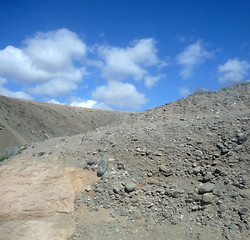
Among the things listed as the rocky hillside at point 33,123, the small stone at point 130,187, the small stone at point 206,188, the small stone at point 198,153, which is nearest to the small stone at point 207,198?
the small stone at point 206,188

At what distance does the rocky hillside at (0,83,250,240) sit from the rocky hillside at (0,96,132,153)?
48.0 ft

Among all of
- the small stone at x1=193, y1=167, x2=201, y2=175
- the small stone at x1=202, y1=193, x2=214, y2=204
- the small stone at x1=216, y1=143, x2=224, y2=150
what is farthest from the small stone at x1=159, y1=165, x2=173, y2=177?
the small stone at x1=216, y1=143, x2=224, y2=150

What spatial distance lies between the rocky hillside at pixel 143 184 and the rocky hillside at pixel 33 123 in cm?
1464

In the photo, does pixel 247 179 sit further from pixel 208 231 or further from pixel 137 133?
pixel 137 133

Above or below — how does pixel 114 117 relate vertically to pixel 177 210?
above

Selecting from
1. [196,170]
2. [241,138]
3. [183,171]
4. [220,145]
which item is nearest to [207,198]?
[196,170]

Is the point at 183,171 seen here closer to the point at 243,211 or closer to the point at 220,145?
the point at 220,145

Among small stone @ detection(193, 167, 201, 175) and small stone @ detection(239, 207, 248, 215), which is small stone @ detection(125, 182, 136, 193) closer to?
small stone @ detection(193, 167, 201, 175)

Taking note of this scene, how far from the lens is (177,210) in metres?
5.61

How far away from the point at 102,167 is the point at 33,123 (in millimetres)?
29088

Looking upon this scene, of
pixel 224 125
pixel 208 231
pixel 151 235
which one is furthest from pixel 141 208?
pixel 224 125

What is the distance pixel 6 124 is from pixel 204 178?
27.3 meters

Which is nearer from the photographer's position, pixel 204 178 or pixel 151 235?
pixel 151 235

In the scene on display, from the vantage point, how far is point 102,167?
23.4 feet
